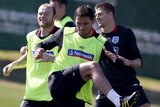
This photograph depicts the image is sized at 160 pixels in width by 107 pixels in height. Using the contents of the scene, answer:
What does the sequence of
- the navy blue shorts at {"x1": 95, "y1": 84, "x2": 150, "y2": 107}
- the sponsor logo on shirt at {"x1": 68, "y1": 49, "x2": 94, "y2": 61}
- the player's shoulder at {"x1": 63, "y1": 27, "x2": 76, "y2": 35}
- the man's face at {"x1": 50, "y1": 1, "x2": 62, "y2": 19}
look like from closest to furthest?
the sponsor logo on shirt at {"x1": 68, "y1": 49, "x2": 94, "y2": 61} → the player's shoulder at {"x1": 63, "y1": 27, "x2": 76, "y2": 35} → the navy blue shorts at {"x1": 95, "y1": 84, "x2": 150, "y2": 107} → the man's face at {"x1": 50, "y1": 1, "x2": 62, "y2": 19}

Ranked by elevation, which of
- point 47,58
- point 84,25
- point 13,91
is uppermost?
point 84,25

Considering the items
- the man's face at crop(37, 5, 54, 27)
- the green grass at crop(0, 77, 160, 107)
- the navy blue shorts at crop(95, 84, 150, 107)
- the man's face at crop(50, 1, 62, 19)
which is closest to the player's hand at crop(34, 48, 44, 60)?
the man's face at crop(37, 5, 54, 27)

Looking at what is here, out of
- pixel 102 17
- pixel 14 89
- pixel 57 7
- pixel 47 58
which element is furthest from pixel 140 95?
pixel 14 89

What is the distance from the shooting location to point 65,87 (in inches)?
290

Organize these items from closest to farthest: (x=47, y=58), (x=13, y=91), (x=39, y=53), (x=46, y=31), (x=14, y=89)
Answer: (x=39, y=53) < (x=47, y=58) < (x=46, y=31) < (x=13, y=91) < (x=14, y=89)

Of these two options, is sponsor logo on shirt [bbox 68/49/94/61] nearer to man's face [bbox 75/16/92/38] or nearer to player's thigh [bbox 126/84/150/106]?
man's face [bbox 75/16/92/38]

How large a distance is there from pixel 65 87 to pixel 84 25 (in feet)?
2.37

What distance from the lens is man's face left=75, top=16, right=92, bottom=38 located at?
7277mm

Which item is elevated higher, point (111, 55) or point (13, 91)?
point (111, 55)

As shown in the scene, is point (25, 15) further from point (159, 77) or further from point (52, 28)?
point (52, 28)

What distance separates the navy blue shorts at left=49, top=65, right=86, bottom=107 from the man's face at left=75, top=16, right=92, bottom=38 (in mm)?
446

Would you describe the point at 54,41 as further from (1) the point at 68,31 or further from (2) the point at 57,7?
(2) the point at 57,7

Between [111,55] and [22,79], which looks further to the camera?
[22,79]

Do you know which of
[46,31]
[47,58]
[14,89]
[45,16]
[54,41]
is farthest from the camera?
[14,89]
